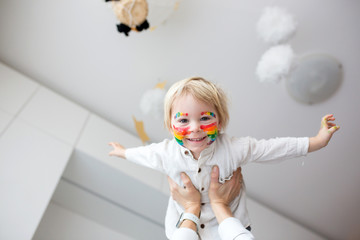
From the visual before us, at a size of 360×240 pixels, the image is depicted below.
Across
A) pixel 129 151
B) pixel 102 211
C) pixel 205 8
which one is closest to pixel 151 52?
pixel 205 8

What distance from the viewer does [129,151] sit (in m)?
1.02

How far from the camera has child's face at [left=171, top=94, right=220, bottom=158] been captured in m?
0.80

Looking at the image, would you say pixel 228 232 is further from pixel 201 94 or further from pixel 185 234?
pixel 201 94

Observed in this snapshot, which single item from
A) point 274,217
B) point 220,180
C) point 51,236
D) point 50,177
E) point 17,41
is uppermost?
point 17,41

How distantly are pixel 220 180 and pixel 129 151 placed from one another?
0.37 m

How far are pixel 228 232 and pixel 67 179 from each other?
1.45m

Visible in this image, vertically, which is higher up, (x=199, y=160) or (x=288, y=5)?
(x=288, y=5)

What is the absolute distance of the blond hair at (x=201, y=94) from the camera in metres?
0.81

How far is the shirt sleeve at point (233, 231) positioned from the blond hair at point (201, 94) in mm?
314

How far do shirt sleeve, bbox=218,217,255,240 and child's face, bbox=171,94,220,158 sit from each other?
0.24 metres

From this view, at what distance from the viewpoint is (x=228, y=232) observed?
2.49 feet

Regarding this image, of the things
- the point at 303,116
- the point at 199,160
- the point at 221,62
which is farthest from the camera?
the point at 303,116

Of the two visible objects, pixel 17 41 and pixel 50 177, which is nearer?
pixel 50 177

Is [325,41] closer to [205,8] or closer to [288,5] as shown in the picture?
[288,5]
